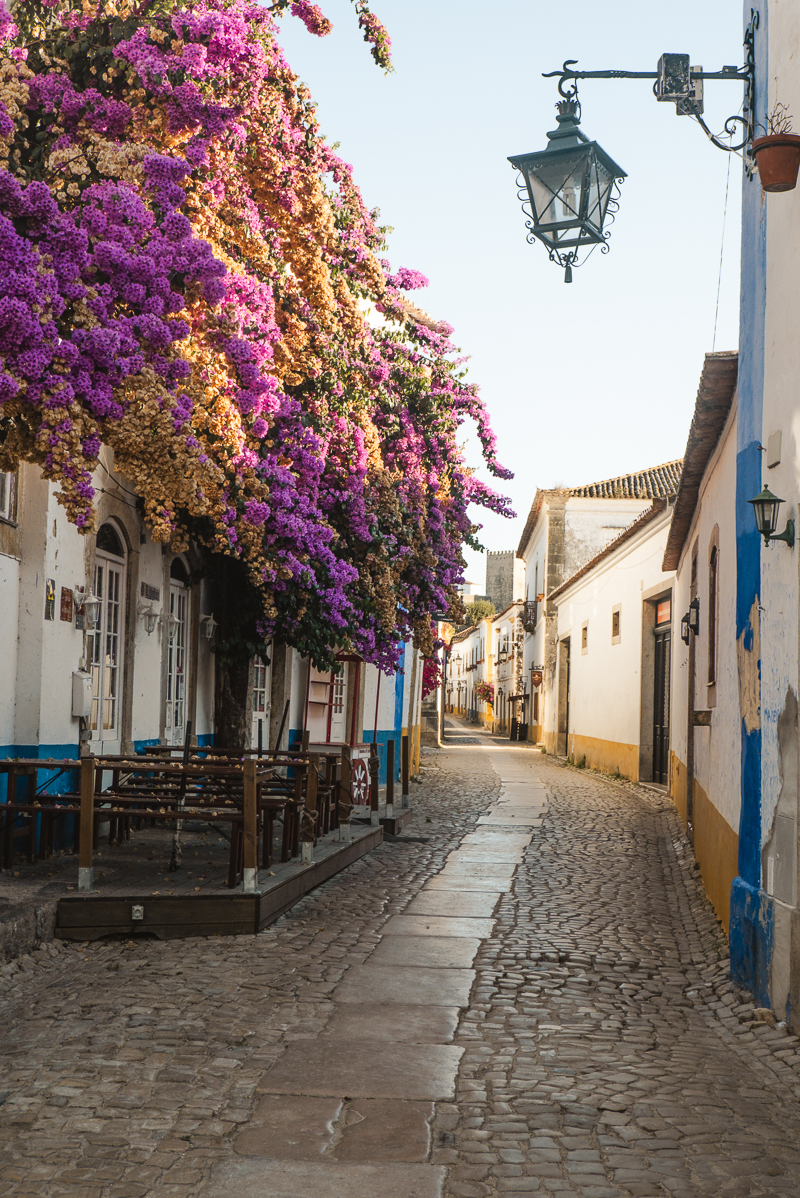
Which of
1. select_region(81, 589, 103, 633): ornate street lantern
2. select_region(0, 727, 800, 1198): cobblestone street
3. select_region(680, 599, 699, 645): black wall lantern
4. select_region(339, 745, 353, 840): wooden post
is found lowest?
select_region(0, 727, 800, 1198): cobblestone street

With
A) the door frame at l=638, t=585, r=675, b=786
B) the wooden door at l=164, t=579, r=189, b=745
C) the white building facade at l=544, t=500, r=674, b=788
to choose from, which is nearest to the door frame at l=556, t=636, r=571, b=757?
the white building facade at l=544, t=500, r=674, b=788

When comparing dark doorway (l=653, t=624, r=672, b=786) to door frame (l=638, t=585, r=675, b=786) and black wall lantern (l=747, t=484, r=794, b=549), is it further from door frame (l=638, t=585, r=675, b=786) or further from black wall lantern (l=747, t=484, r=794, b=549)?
black wall lantern (l=747, t=484, r=794, b=549)

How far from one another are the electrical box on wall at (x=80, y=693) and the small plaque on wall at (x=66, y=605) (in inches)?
18.2

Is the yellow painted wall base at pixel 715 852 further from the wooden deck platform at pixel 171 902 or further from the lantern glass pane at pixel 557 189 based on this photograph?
the lantern glass pane at pixel 557 189

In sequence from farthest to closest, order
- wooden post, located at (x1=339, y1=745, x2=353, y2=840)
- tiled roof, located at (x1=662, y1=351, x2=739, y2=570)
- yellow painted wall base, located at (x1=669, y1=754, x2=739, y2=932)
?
1. wooden post, located at (x1=339, y1=745, x2=353, y2=840)
2. tiled roof, located at (x1=662, y1=351, x2=739, y2=570)
3. yellow painted wall base, located at (x1=669, y1=754, x2=739, y2=932)

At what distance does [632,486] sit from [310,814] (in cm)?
2922

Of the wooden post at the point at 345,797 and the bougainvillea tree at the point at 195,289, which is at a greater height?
the bougainvillea tree at the point at 195,289

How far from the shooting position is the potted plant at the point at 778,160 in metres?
5.22

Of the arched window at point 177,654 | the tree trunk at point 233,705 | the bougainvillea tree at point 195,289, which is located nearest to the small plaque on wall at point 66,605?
the bougainvillea tree at point 195,289

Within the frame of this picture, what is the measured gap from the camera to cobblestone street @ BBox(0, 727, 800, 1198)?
3.59m

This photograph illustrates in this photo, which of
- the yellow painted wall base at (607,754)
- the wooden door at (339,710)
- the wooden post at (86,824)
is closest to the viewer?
the wooden post at (86,824)

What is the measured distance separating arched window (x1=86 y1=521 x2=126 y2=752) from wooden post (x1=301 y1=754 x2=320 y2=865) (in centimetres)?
217

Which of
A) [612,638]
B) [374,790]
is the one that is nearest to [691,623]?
[374,790]

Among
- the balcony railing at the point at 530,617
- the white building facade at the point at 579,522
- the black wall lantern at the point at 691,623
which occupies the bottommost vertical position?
the black wall lantern at the point at 691,623
